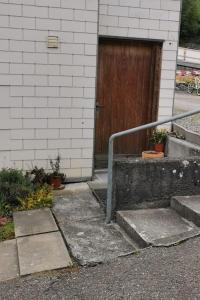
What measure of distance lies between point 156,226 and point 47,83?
2.90 metres

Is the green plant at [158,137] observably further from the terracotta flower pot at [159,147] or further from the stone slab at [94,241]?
the stone slab at [94,241]

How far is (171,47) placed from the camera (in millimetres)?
7375

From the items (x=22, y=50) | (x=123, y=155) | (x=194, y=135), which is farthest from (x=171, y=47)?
(x=22, y=50)

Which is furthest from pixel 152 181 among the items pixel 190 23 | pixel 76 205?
pixel 190 23

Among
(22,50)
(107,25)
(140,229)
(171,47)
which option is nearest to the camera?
(140,229)

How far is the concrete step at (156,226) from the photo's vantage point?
4.31 meters

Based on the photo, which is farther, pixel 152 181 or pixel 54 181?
pixel 54 181

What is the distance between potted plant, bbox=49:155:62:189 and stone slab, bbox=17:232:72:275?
1.60 m

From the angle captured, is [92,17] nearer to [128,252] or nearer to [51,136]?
[51,136]

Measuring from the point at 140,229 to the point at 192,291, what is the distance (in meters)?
1.20

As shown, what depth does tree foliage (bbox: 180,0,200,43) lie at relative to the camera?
5550 centimetres

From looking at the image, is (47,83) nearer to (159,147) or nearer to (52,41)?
(52,41)

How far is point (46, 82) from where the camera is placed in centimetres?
627

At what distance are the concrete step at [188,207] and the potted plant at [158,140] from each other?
90.9 inches
